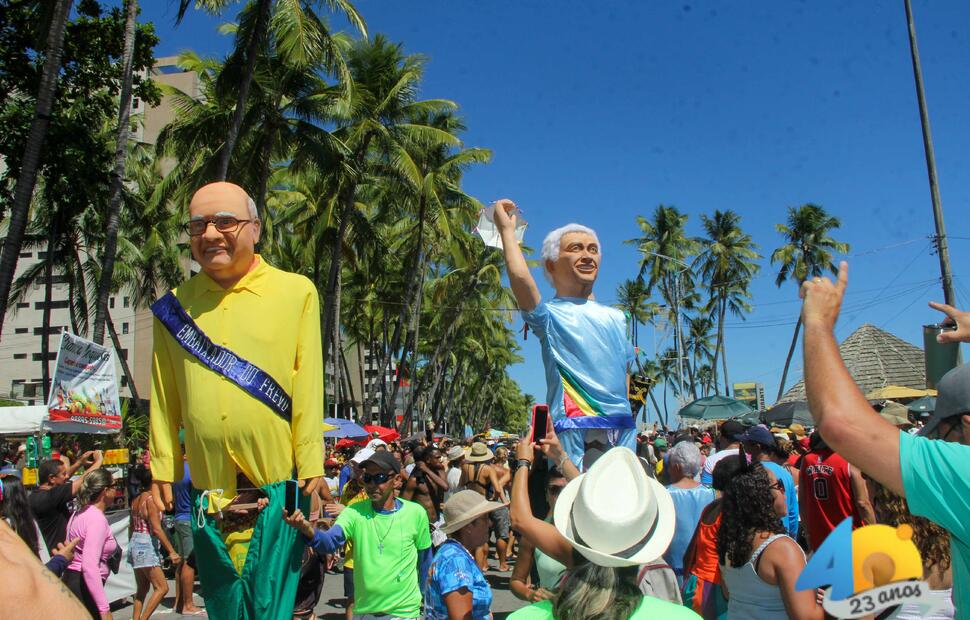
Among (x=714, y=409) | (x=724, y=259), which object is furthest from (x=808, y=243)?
(x=714, y=409)

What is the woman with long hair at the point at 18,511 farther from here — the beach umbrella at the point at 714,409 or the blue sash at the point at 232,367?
the beach umbrella at the point at 714,409

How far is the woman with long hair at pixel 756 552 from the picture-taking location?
356 cm

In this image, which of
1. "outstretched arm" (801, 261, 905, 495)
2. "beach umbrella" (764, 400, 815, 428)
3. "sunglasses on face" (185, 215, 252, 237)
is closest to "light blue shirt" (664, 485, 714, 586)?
"sunglasses on face" (185, 215, 252, 237)

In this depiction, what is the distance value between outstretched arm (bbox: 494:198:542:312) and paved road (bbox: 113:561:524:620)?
5248 millimetres

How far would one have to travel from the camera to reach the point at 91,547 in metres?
6.84

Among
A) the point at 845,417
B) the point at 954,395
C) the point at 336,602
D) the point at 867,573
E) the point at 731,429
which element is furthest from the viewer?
the point at 336,602

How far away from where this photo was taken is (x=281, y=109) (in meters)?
21.8

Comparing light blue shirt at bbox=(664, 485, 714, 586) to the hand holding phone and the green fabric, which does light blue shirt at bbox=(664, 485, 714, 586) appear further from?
the green fabric

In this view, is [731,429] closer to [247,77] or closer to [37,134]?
[37,134]

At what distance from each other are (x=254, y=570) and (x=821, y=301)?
8.11ft

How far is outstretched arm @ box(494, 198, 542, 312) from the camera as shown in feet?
13.6

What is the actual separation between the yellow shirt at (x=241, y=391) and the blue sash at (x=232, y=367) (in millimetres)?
24

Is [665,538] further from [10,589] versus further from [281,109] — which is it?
[281,109]

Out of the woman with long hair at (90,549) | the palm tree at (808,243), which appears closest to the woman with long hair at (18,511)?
the woman with long hair at (90,549)
